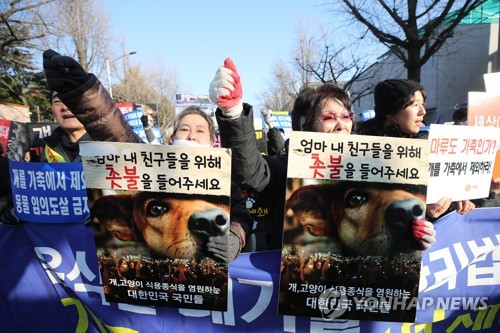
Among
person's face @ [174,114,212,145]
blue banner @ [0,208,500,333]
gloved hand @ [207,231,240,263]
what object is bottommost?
blue banner @ [0,208,500,333]

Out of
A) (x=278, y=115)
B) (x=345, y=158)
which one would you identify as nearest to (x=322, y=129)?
(x=345, y=158)

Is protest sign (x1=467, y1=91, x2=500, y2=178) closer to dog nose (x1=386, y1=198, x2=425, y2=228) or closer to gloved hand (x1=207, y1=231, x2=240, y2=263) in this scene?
dog nose (x1=386, y1=198, x2=425, y2=228)

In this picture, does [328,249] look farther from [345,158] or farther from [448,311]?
[448,311]

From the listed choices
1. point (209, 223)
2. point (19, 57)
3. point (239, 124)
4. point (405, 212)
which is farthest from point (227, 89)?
point (19, 57)

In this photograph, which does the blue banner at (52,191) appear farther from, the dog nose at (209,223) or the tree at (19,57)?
the tree at (19,57)

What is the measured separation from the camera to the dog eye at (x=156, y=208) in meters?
1.49

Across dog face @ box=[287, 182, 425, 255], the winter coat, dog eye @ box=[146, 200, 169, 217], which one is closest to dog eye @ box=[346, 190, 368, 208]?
dog face @ box=[287, 182, 425, 255]

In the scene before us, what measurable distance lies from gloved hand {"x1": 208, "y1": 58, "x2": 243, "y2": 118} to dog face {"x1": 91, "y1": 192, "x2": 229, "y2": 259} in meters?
0.37

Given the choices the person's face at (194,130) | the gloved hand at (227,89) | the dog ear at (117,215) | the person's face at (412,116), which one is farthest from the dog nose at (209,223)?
the person's face at (412,116)

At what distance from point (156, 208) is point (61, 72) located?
664mm

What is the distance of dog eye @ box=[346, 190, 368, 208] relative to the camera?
4.82 ft

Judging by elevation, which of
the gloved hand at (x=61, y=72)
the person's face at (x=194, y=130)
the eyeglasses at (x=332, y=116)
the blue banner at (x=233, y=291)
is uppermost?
the gloved hand at (x=61, y=72)

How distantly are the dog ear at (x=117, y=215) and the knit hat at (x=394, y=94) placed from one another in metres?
1.75

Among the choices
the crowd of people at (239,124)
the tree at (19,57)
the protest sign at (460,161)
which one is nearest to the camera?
the crowd of people at (239,124)
